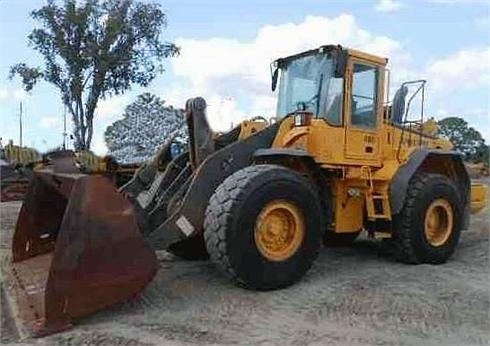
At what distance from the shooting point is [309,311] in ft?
17.0

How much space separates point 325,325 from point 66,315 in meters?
1.90

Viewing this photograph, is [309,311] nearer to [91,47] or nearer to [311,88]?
[311,88]

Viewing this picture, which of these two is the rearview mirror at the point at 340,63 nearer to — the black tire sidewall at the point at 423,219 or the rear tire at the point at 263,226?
the rear tire at the point at 263,226

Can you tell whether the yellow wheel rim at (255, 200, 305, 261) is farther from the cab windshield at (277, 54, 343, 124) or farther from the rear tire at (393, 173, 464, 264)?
the rear tire at (393, 173, 464, 264)

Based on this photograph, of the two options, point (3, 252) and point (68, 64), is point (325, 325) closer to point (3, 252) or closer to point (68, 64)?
point (3, 252)

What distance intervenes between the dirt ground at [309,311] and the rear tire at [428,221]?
0.24 m

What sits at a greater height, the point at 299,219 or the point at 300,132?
the point at 300,132

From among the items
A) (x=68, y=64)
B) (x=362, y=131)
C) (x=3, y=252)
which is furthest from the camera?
(x=68, y=64)

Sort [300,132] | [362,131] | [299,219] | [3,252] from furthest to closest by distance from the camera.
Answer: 1. [3,252]
2. [362,131]
3. [300,132]
4. [299,219]

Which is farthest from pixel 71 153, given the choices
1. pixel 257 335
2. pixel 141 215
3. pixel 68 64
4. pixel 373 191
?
pixel 68 64

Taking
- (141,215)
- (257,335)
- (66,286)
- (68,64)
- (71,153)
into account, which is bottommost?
(257,335)

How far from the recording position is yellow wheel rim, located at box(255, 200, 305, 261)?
5684mm

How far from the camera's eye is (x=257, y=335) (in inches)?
181

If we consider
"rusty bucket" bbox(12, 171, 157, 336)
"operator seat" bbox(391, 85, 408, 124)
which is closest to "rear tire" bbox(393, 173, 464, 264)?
"operator seat" bbox(391, 85, 408, 124)
